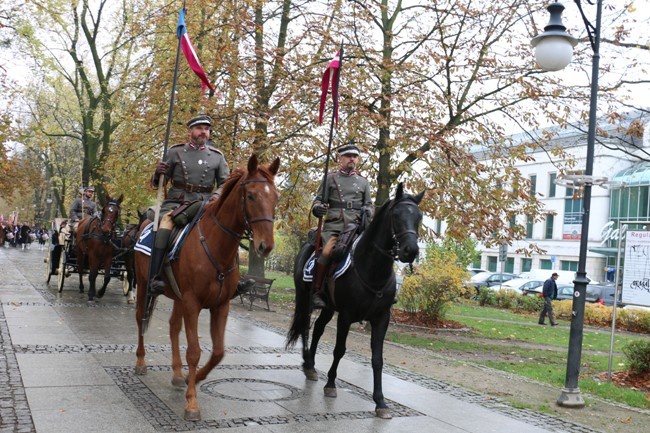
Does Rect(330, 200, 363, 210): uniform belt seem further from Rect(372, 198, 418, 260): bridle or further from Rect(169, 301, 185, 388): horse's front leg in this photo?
Rect(169, 301, 185, 388): horse's front leg

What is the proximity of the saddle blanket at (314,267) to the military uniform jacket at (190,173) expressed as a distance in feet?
5.67

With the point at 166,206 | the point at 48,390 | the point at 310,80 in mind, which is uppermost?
the point at 310,80

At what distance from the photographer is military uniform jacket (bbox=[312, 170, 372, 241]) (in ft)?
28.6

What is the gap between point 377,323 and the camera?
7527 millimetres

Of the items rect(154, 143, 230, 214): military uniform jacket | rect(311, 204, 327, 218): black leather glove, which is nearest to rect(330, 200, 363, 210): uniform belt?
rect(311, 204, 327, 218): black leather glove

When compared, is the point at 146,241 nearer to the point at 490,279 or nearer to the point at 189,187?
the point at 189,187

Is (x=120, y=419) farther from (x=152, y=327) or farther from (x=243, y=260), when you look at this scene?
(x=243, y=260)

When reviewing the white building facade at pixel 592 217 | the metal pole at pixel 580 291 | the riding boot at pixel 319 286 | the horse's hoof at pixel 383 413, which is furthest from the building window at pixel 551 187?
the horse's hoof at pixel 383 413

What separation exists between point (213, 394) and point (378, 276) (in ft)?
7.70

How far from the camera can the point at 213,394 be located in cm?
730

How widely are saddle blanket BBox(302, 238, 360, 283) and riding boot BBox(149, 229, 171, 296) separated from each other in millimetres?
2055

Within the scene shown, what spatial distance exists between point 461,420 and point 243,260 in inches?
1667

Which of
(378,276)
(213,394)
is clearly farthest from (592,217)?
(213,394)

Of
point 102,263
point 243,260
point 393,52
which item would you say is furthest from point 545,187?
point 102,263
